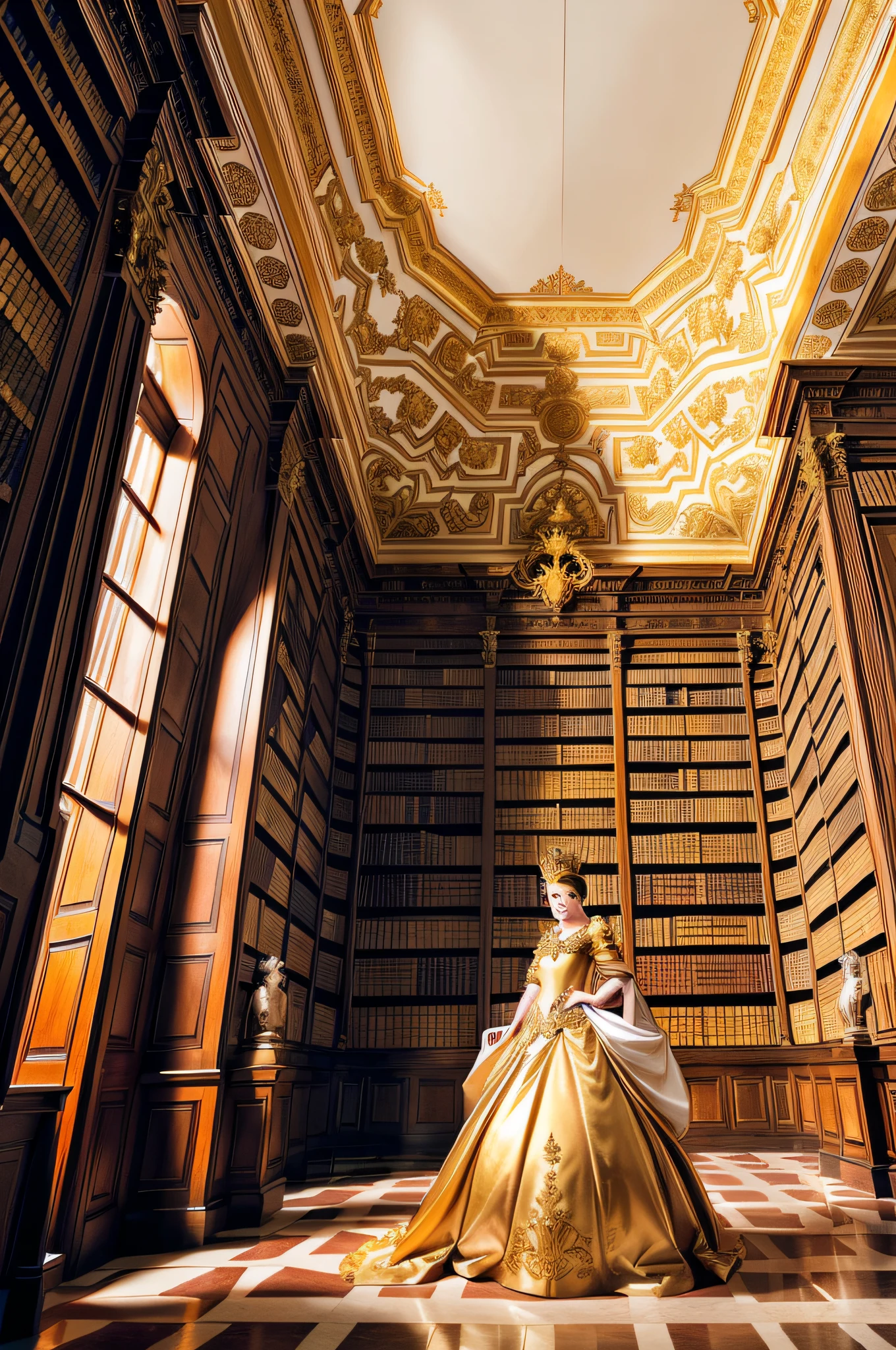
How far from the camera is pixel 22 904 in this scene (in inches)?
94.0

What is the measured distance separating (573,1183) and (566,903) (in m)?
0.94

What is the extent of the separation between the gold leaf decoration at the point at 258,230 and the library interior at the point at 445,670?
3cm

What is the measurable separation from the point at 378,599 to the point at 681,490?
2.65 metres

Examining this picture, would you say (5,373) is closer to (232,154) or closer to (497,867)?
(232,154)

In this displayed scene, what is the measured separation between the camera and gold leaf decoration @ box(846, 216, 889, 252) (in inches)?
195

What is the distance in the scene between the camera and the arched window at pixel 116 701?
123 inches

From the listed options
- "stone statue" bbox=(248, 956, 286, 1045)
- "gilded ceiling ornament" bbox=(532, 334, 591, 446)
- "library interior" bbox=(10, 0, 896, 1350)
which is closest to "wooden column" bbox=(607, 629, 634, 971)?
"library interior" bbox=(10, 0, 896, 1350)

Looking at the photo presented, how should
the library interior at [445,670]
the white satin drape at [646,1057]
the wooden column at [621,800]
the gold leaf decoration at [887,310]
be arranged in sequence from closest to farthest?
1. the library interior at [445,670]
2. the white satin drape at [646,1057]
3. the gold leaf decoration at [887,310]
4. the wooden column at [621,800]

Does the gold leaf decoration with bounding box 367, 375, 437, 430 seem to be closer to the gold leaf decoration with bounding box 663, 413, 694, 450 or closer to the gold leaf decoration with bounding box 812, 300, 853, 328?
the gold leaf decoration with bounding box 663, 413, 694, 450

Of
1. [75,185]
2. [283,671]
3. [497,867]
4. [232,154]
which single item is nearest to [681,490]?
[497,867]

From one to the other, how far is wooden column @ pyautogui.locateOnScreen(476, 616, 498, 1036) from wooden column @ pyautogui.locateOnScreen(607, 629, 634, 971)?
2.99 feet

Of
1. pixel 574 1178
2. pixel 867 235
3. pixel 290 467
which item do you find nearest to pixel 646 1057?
pixel 574 1178

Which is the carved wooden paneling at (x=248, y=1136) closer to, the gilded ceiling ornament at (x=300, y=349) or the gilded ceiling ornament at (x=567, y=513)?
the gilded ceiling ornament at (x=300, y=349)

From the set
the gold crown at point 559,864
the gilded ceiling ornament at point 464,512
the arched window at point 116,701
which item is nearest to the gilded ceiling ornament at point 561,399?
the gilded ceiling ornament at point 464,512
